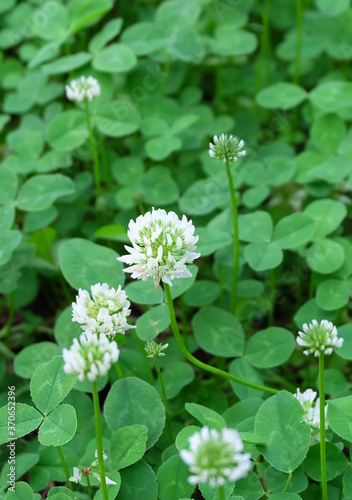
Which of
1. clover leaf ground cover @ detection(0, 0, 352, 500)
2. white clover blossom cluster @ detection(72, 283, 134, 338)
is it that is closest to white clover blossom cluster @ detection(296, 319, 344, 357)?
clover leaf ground cover @ detection(0, 0, 352, 500)

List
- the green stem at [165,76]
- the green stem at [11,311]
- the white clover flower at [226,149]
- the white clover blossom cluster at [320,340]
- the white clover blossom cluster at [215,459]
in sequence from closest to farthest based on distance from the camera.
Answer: the white clover blossom cluster at [215,459] → the white clover blossom cluster at [320,340] → the white clover flower at [226,149] → the green stem at [11,311] → the green stem at [165,76]

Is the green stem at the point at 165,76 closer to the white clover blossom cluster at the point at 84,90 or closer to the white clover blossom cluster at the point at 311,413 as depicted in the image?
the white clover blossom cluster at the point at 84,90

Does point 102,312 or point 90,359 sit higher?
point 90,359

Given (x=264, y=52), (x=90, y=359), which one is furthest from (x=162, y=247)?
(x=264, y=52)

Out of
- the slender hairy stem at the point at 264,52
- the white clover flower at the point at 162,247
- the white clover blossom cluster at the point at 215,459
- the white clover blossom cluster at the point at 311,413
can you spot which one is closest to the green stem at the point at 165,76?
the slender hairy stem at the point at 264,52

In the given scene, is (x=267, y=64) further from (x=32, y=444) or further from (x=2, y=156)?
(x=32, y=444)

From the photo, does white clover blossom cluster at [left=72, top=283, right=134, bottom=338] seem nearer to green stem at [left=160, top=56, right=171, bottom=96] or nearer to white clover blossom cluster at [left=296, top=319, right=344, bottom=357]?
white clover blossom cluster at [left=296, top=319, right=344, bottom=357]

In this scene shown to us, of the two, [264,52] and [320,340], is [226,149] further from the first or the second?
[264,52]
